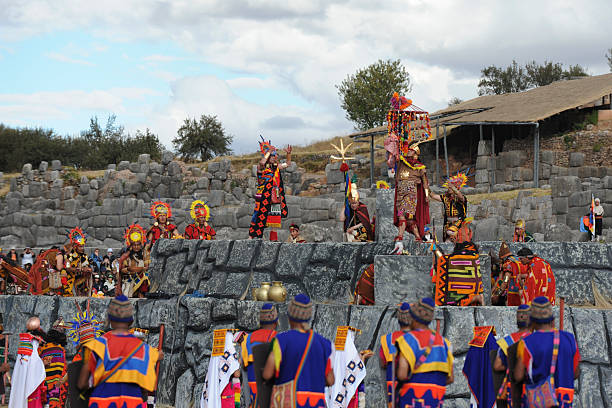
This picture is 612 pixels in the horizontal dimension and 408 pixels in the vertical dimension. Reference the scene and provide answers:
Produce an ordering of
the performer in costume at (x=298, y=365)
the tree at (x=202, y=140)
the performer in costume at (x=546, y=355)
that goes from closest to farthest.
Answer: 1. the performer in costume at (x=298, y=365)
2. the performer in costume at (x=546, y=355)
3. the tree at (x=202, y=140)

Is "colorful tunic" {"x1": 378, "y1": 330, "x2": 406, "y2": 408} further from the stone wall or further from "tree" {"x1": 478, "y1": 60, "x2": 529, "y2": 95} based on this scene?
"tree" {"x1": 478, "y1": 60, "x2": 529, "y2": 95}

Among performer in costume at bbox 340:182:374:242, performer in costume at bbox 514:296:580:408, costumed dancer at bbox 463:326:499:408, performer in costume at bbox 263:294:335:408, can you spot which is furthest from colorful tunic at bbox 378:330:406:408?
performer in costume at bbox 340:182:374:242

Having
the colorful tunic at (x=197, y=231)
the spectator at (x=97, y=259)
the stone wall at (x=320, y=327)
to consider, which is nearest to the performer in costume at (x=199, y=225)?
the colorful tunic at (x=197, y=231)

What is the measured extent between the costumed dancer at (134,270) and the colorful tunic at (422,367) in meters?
7.71

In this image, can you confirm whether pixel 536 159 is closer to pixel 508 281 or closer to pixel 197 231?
pixel 197 231

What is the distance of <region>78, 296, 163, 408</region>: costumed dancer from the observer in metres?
6.25

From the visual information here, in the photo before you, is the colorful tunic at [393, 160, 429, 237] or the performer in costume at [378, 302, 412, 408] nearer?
the performer in costume at [378, 302, 412, 408]

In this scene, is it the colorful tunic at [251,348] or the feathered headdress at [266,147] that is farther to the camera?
the feathered headdress at [266,147]

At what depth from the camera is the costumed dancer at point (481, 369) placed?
7906mm

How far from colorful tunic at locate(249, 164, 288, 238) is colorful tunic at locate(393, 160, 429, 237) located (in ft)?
7.82

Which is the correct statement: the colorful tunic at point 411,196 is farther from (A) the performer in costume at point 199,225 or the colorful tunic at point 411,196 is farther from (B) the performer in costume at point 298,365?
(B) the performer in costume at point 298,365

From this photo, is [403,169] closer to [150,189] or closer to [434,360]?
[434,360]

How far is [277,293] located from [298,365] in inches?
183

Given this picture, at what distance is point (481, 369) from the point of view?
7.93m
